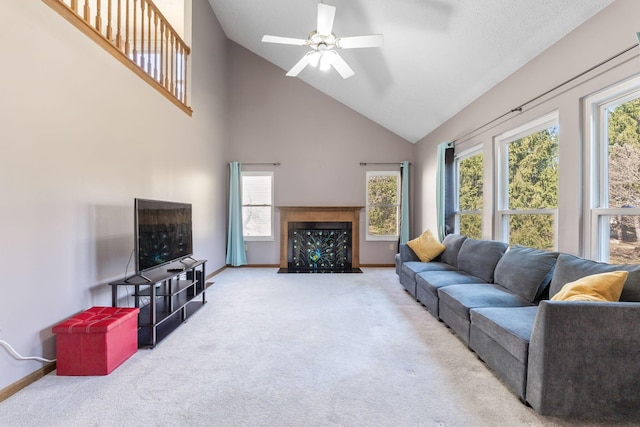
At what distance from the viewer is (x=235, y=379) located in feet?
6.75

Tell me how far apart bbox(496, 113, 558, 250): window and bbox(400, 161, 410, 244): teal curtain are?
98.5 inches

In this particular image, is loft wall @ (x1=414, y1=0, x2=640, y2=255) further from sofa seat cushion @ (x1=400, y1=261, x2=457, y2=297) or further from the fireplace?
the fireplace

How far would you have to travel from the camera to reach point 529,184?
3.28m

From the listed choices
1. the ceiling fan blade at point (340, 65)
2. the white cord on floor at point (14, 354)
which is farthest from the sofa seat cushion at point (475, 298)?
the white cord on floor at point (14, 354)

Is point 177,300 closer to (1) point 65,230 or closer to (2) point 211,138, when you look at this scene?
(1) point 65,230

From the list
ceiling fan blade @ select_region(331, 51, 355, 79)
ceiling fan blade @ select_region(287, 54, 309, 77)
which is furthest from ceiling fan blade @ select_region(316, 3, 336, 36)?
ceiling fan blade @ select_region(287, 54, 309, 77)

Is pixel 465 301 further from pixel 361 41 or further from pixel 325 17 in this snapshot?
pixel 325 17

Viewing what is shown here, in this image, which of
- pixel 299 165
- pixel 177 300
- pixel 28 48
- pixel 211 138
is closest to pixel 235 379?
pixel 177 300

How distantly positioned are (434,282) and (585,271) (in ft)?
4.63

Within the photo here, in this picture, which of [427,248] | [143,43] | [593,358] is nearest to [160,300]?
[143,43]

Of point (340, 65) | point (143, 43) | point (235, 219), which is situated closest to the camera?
point (143, 43)

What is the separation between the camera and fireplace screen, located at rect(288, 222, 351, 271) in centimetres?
612

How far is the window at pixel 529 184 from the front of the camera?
115 inches

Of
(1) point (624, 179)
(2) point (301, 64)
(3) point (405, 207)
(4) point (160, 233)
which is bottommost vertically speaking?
(4) point (160, 233)
